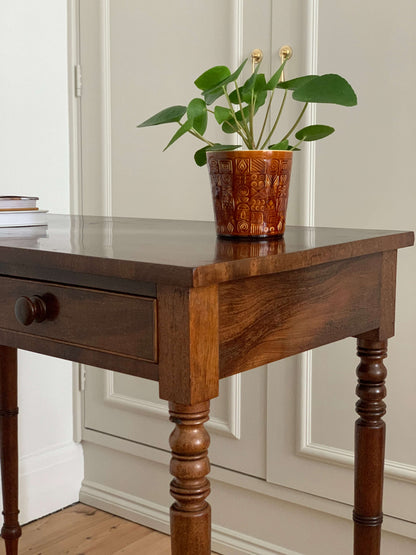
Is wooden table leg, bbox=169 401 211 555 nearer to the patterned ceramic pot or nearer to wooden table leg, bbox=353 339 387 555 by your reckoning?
the patterned ceramic pot

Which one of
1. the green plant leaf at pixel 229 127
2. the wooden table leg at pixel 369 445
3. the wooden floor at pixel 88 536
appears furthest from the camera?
the wooden floor at pixel 88 536

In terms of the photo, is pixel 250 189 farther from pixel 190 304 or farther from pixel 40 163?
pixel 40 163

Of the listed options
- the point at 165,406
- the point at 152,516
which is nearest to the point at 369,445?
the point at 165,406

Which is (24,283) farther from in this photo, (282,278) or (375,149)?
(375,149)

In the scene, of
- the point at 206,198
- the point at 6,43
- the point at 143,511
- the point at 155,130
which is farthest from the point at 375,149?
the point at 143,511

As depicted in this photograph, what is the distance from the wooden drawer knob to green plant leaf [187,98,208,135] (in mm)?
349

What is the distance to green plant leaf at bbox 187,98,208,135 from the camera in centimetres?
114

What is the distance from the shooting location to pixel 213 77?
1.14 meters

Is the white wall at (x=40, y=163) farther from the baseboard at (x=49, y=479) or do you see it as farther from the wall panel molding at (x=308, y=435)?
the wall panel molding at (x=308, y=435)

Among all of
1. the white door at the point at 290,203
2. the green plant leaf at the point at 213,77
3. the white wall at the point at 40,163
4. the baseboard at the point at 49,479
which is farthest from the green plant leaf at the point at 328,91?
the baseboard at the point at 49,479

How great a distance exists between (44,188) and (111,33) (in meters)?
0.48

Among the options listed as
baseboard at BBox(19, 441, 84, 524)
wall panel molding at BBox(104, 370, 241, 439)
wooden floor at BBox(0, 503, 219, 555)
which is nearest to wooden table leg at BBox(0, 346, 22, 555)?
wooden floor at BBox(0, 503, 219, 555)

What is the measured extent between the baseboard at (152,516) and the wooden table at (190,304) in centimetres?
84

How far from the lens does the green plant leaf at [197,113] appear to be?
3.74 ft
